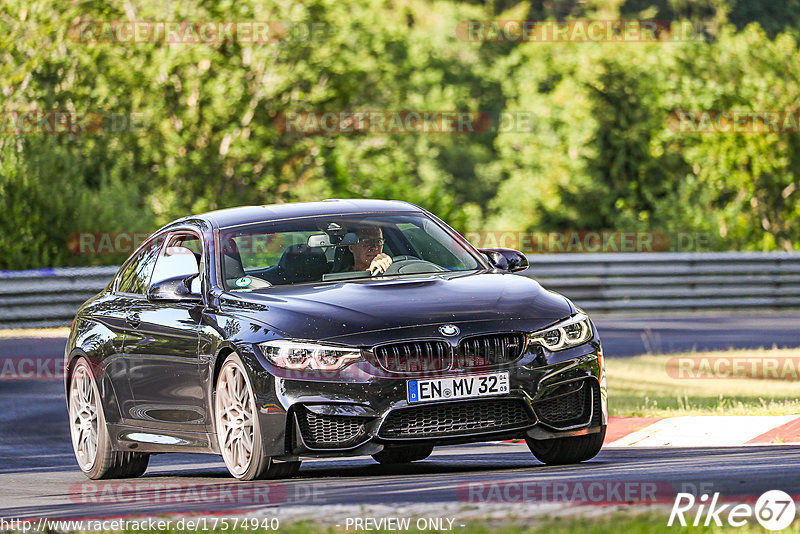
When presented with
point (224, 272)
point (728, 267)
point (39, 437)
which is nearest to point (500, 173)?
point (728, 267)

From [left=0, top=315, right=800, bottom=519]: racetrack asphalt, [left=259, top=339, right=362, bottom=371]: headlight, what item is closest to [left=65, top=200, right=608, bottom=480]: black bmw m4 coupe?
[left=259, top=339, right=362, bottom=371]: headlight

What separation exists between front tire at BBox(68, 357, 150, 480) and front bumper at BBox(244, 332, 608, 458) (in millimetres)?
2312

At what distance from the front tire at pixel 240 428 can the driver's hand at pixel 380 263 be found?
3.89ft

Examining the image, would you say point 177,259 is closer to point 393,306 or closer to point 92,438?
point 92,438

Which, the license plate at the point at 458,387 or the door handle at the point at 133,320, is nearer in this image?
the license plate at the point at 458,387

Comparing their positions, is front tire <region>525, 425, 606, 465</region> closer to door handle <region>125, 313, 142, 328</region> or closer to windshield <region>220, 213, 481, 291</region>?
windshield <region>220, 213, 481, 291</region>

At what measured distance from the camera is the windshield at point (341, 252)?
9.41 meters

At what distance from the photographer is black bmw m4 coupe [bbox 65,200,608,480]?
27.2 ft

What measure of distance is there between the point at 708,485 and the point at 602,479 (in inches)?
23.2

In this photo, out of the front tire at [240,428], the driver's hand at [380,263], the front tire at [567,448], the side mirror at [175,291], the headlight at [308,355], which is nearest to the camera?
the headlight at [308,355]

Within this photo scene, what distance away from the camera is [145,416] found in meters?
9.90

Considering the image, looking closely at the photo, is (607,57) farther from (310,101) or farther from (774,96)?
(310,101)

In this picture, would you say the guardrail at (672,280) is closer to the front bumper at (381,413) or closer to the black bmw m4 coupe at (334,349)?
the black bmw m4 coupe at (334,349)

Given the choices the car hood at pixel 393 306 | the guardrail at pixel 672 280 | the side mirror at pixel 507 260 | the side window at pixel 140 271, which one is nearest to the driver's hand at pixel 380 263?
the car hood at pixel 393 306
